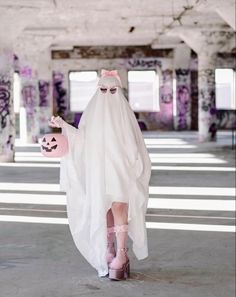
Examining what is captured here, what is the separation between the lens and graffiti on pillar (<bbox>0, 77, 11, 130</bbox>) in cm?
1766

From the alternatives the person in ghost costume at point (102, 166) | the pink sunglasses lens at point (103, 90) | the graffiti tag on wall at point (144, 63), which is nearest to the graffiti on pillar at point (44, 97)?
the graffiti tag on wall at point (144, 63)

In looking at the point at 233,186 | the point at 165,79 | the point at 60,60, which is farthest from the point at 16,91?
the point at 233,186

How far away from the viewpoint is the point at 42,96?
109ft

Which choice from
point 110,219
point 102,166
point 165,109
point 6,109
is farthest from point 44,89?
point 102,166

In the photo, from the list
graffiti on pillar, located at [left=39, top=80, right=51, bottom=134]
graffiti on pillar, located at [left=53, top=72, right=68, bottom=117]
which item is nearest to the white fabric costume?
graffiti on pillar, located at [left=39, top=80, right=51, bottom=134]

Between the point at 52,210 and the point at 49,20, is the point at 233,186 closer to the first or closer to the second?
the point at 52,210

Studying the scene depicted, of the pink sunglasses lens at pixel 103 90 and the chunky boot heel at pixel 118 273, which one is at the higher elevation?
the pink sunglasses lens at pixel 103 90

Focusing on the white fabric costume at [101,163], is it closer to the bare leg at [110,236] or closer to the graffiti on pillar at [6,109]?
the bare leg at [110,236]

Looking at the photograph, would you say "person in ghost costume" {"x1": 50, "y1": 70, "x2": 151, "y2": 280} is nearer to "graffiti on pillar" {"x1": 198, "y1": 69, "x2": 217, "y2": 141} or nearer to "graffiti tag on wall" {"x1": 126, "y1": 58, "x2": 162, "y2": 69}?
"graffiti on pillar" {"x1": 198, "y1": 69, "x2": 217, "y2": 141}

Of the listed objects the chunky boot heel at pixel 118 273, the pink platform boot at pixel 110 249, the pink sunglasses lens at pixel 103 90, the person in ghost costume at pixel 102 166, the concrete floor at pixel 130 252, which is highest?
the pink sunglasses lens at pixel 103 90

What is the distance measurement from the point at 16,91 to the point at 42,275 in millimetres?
33203

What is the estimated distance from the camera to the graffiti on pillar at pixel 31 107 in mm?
26797

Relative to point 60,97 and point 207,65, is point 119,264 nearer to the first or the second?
point 207,65

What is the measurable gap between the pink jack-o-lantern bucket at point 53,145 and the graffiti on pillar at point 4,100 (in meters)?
13.5
